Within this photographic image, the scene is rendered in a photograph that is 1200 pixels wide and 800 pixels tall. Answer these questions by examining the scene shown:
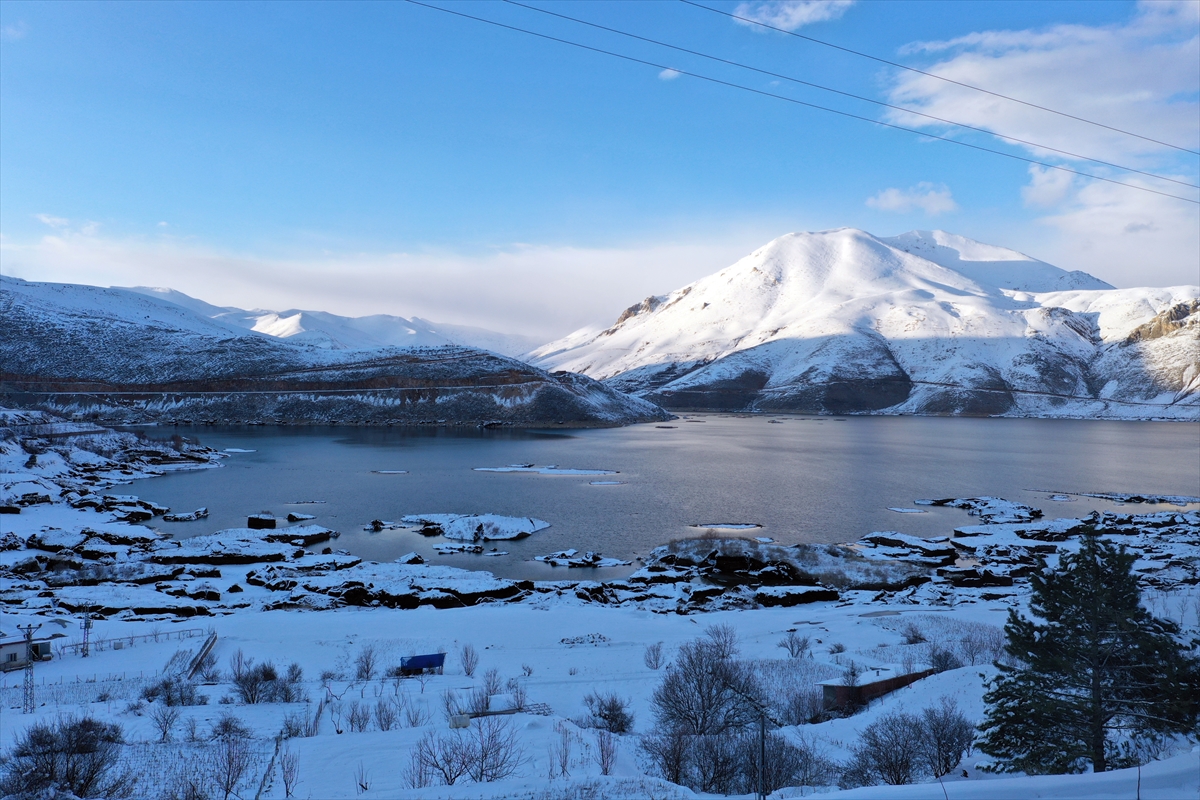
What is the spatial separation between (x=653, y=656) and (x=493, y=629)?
15.9 feet

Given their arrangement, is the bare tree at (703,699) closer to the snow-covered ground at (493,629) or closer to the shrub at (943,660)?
the snow-covered ground at (493,629)

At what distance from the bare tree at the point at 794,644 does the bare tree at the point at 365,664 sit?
28.4ft

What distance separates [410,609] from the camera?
2120 cm

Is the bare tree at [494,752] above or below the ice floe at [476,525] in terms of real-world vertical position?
above

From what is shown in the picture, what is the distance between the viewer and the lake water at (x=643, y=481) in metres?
33.8

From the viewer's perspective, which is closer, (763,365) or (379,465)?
(379,465)

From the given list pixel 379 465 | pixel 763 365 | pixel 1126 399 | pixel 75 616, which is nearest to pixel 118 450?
pixel 379 465

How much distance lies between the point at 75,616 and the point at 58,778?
544 inches

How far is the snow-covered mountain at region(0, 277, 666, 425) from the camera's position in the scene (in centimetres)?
10419

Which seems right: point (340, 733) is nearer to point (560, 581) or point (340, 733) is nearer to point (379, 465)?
point (560, 581)

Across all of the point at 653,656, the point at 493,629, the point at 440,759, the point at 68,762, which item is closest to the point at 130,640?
the point at 493,629

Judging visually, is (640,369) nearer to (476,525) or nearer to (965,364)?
(965,364)

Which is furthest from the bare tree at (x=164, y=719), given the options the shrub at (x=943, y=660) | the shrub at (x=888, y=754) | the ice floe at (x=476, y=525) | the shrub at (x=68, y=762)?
the ice floe at (x=476, y=525)

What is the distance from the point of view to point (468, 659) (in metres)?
14.7
